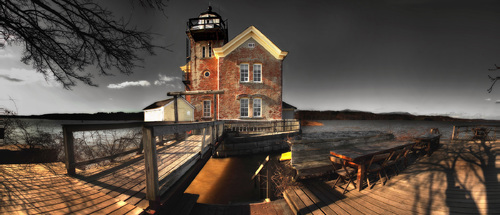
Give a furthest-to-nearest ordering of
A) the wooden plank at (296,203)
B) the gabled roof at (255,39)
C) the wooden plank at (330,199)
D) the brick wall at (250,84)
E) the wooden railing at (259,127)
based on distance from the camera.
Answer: the gabled roof at (255,39) → the brick wall at (250,84) → the wooden railing at (259,127) → the wooden plank at (296,203) → the wooden plank at (330,199)

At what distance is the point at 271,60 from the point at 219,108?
7.20 metres

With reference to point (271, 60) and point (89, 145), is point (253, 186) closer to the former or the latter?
point (89, 145)

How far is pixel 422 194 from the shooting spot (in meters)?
3.33

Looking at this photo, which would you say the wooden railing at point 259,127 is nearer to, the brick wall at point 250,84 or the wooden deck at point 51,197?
the brick wall at point 250,84

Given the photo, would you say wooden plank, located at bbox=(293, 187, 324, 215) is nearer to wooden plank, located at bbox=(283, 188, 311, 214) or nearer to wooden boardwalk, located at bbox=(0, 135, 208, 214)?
wooden plank, located at bbox=(283, 188, 311, 214)

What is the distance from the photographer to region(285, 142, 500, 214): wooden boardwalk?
2967 millimetres

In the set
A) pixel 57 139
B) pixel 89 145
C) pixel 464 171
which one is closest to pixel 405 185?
pixel 464 171

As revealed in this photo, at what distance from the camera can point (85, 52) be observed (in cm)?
273

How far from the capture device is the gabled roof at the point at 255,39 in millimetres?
14312

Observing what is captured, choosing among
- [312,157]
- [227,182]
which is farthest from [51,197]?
[312,157]

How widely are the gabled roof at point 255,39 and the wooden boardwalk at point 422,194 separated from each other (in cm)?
1257

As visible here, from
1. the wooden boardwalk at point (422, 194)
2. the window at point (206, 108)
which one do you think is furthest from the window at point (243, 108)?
the wooden boardwalk at point (422, 194)

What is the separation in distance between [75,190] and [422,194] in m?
7.21

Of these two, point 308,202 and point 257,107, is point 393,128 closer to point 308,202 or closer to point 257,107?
point 257,107
